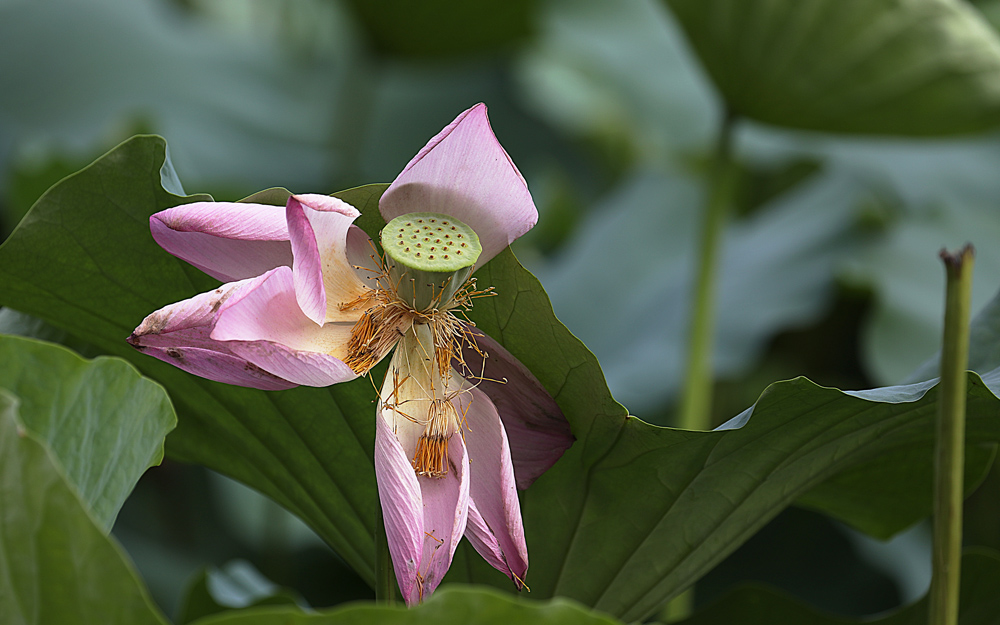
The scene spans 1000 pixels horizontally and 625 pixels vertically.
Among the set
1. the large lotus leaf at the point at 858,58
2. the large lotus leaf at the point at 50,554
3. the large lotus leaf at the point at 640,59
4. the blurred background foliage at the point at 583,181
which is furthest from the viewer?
the large lotus leaf at the point at 640,59

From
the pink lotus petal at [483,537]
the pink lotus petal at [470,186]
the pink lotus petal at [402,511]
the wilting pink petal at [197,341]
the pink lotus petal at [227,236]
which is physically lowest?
the pink lotus petal at [483,537]

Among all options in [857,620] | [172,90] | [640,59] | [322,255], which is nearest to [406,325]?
[322,255]

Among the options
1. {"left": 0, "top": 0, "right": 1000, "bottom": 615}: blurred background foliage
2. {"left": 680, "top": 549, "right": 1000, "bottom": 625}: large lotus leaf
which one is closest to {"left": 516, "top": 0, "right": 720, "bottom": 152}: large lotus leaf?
{"left": 0, "top": 0, "right": 1000, "bottom": 615}: blurred background foliage

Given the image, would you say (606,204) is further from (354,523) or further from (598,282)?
(354,523)

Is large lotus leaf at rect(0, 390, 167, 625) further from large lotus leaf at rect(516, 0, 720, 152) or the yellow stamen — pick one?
large lotus leaf at rect(516, 0, 720, 152)

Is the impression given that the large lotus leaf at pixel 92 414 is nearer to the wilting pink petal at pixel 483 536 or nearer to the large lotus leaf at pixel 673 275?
the wilting pink petal at pixel 483 536

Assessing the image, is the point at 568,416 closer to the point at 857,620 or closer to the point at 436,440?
the point at 436,440

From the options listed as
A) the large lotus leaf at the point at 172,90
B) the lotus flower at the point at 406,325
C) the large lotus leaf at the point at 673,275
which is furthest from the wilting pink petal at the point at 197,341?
the large lotus leaf at the point at 172,90
